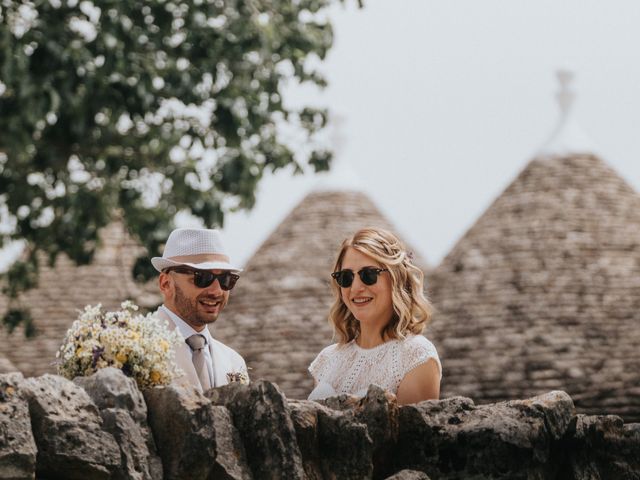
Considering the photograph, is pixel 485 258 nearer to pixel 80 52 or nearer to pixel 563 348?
pixel 563 348

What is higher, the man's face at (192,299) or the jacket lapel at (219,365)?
the man's face at (192,299)

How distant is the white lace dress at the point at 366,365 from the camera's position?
555 centimetres

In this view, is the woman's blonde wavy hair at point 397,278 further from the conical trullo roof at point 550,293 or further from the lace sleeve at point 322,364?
the conical trullo roof at point 550,293

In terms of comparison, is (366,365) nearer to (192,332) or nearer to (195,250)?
(192,332)

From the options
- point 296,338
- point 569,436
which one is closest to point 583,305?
point 296,338

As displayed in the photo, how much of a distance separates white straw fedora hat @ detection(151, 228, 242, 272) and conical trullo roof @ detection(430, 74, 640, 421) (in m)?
11.2

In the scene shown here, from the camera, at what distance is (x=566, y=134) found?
67.1 ft

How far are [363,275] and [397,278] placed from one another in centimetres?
13

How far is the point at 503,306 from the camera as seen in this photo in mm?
18109

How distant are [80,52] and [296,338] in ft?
24.2

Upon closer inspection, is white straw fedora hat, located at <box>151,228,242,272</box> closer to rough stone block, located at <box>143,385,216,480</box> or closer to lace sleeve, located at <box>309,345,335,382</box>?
lace sleeve, located at <box>309,345,335,382</box>

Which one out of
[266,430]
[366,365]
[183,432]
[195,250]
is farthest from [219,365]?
[183,432]

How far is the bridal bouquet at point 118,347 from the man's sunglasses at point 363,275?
819 millimetres

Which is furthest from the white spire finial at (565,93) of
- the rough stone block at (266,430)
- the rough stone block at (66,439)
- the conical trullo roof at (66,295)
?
the rough stone block at (66,439)
